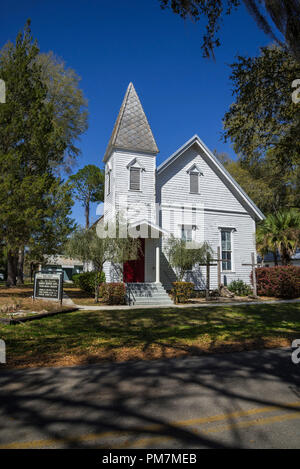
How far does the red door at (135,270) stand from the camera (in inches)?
689

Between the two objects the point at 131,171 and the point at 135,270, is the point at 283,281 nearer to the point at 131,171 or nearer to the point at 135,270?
the point at 135,270

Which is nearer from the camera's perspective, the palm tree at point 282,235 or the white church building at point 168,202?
the white church building at point 168,202

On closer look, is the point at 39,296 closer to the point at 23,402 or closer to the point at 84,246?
the point at 84,246

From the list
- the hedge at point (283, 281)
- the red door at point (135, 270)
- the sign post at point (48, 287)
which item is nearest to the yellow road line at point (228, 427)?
the sign post at point (48, 287)

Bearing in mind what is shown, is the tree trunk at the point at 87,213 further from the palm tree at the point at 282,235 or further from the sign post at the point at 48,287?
the sign post at the point at 48,287

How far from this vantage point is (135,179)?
18453 millimetres

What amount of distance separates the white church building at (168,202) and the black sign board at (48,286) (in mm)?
4808

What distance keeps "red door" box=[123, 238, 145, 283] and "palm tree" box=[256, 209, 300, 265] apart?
816 cm

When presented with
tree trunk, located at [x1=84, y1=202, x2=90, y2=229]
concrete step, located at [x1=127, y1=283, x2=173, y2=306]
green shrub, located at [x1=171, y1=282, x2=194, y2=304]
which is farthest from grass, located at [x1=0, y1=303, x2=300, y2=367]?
tree trunk, located at [x1=84, y1=202, x2=90, y2=229]

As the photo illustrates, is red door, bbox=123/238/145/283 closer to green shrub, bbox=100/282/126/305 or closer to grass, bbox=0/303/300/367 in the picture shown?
green shrub, bbox=100/282/126/305

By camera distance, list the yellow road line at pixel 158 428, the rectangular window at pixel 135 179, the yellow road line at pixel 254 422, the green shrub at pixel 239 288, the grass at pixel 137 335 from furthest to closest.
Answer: the green shrub at pixel 239 288, the rectangular window at pixel 135 179, the grass at pixel 137 335, the yellow road line at pixel 254 422, the yellow road line at pixel 158 428

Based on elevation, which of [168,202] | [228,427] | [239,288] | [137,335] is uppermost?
[168,202]

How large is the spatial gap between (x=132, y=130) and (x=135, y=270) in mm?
8510

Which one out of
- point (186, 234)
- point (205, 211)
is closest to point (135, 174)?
point (186, 234)
